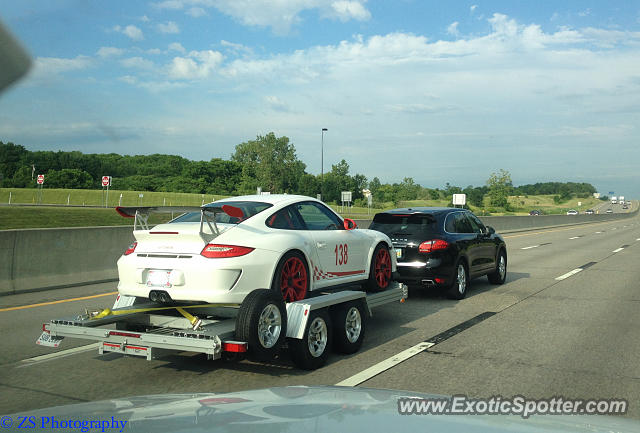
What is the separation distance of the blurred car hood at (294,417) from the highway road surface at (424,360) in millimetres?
2315

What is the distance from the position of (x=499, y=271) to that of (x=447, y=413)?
10.8 metres

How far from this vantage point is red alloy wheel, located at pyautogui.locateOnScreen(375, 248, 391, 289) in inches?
334

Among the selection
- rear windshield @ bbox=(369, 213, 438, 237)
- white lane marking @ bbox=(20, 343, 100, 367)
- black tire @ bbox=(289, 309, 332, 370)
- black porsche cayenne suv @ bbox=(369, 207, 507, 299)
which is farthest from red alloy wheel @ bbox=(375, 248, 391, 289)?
white lane marking @ bbox=(20, 343, 100, 367)

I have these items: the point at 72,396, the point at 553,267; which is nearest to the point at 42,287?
the point at 72,396

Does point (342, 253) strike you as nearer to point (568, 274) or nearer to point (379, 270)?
point (379, 270)

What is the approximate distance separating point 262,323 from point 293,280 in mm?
1155

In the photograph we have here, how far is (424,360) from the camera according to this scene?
6422 millimetres

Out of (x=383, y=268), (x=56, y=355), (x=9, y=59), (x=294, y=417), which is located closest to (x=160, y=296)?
(x=56, y=355)

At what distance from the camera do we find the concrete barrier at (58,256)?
1125 centimetres

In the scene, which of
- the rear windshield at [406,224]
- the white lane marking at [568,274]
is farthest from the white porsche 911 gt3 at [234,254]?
the white lane marking at [568,274]

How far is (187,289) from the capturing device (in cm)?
588

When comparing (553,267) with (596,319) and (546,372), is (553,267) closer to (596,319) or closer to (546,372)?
(596,319)

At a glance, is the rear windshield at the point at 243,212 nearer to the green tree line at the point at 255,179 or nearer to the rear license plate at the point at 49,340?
the rear license plate at the point at 49,340

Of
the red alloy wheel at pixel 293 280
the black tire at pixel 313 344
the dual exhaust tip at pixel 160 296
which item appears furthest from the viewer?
the red alloy wheel at pixel 293 280
